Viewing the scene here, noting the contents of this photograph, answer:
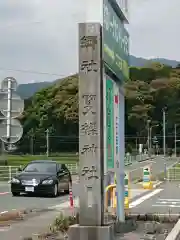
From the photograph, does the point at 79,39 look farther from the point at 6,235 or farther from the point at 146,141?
the point at 146,141

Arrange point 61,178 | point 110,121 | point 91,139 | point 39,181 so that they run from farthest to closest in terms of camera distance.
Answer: point 61,178 → point 39,181 → point 110,121 → point 91,139

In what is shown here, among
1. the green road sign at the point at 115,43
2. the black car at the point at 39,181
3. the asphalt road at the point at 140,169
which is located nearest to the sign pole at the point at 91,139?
the green road sign at the point at 115,43

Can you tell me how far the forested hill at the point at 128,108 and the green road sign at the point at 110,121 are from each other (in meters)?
74.8

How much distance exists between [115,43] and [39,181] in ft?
34.9

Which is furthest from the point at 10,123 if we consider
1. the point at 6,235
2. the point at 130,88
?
the point at 130,88

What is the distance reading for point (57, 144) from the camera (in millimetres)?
100500

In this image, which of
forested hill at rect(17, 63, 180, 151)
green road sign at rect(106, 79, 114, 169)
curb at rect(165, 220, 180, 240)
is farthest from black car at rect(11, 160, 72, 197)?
forested hill at rect(17, 63, 180, 151)

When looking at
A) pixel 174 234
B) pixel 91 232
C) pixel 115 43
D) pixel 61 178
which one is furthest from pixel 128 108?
pixel 91 232

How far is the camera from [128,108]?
91688 mm

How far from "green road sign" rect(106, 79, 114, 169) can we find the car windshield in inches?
441

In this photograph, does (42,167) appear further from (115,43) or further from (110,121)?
(115,43)

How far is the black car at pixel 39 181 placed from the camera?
1872cm

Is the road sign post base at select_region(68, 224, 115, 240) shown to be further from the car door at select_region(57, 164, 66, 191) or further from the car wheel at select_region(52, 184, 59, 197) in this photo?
the car door at select_region(57, 164, 66, 191)

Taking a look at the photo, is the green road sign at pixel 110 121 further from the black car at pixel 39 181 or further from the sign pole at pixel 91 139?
the black car at pixel 39 181
